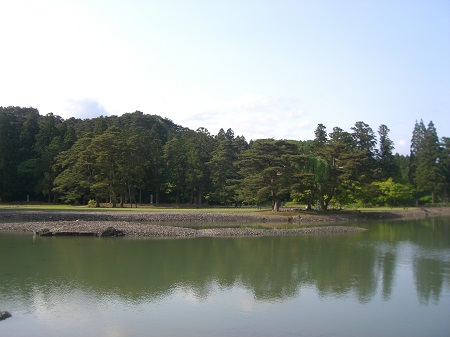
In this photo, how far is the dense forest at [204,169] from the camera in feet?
136

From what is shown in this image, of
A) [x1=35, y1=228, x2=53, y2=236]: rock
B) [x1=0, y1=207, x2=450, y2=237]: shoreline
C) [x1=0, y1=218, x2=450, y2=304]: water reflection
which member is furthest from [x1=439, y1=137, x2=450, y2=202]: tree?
[x1=35, y1=228, x2=53, y2=236]: rock

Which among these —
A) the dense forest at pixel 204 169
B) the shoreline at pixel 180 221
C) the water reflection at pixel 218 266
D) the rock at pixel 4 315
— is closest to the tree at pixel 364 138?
the dense forest at pixel 204 169

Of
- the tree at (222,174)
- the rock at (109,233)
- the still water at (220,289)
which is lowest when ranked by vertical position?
the still water at (220,289)

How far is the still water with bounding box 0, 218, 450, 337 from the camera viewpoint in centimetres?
1052

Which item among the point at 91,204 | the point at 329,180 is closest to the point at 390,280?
the point at 329,180

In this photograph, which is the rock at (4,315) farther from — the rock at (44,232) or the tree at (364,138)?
the tree at (364,138)

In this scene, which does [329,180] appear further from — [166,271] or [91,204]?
[166,271]

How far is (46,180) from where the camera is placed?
160ft

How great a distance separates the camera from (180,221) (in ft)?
116

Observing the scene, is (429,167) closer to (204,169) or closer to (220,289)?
(204,169)

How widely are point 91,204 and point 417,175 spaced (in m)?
43.4

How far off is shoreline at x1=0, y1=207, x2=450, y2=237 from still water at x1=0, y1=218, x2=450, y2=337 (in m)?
3.26

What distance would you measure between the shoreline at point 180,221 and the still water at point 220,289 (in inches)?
128

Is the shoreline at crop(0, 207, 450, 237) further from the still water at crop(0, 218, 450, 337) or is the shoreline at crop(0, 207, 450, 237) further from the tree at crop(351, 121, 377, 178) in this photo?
the tree at crop(351, 121, 377, 178)
